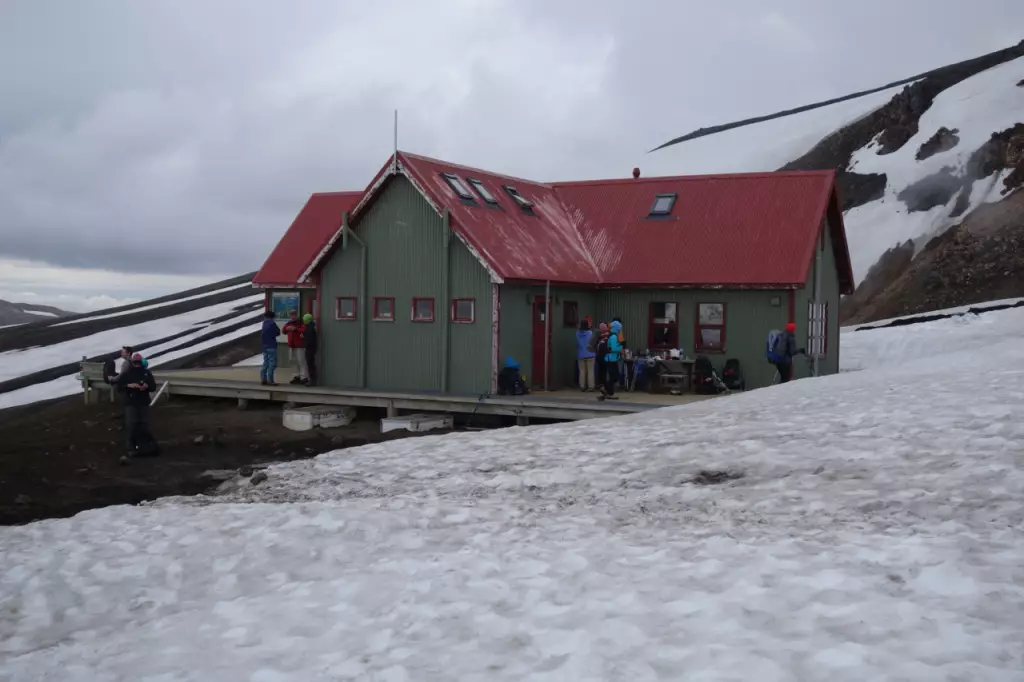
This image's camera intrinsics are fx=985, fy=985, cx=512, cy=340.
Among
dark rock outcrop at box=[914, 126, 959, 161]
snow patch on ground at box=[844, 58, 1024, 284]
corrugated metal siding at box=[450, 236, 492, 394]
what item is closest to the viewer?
corrugated metal siding at box=[450, 236, 492, 394]

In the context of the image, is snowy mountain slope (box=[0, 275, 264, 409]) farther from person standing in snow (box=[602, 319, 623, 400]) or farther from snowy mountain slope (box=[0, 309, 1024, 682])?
snowy mountain slope (box=[0, 309, 1024, 682])

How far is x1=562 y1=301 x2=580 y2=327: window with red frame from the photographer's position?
26547 mm

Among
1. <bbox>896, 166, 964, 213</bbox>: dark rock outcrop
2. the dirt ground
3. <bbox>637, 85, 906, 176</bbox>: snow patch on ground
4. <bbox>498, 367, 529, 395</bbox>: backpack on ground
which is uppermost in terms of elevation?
<bbox>637, 85, 906, 176</bbox>: snow patch on ground

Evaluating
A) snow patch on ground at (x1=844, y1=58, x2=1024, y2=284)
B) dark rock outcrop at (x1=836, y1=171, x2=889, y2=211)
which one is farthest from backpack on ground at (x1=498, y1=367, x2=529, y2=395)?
dark rock outcrop at (x1=836, y1=171, x2=889, y2=211)

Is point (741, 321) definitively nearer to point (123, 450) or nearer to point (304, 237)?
point (123, 450)

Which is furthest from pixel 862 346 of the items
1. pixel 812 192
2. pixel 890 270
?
pixel 890 270

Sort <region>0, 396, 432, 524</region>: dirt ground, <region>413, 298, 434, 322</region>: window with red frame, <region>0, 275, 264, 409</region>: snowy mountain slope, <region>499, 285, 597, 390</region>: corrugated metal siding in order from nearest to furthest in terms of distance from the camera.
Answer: <region>0, 396, 432, 524</region>: dirt ground, <region>499, 285, 597, 390</region>: corrugated metal siding, <region>413, 298, 434, 322</region>: window with red frame, <region>0, 275, 264, 409</region>: snowy mountain slope

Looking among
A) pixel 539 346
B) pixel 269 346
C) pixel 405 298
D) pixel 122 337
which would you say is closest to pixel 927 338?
pixel 539 346

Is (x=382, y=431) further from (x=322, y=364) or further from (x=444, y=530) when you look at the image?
(x=444, y=530)

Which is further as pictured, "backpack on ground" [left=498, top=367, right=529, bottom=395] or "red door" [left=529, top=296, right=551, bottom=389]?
"red door" [left=529, top=296, right=551, bottom=389]

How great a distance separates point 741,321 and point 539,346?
5.20 meters

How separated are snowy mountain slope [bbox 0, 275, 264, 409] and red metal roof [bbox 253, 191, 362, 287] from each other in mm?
10023

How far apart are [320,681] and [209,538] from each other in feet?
14.0

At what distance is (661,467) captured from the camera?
13.2 metres
